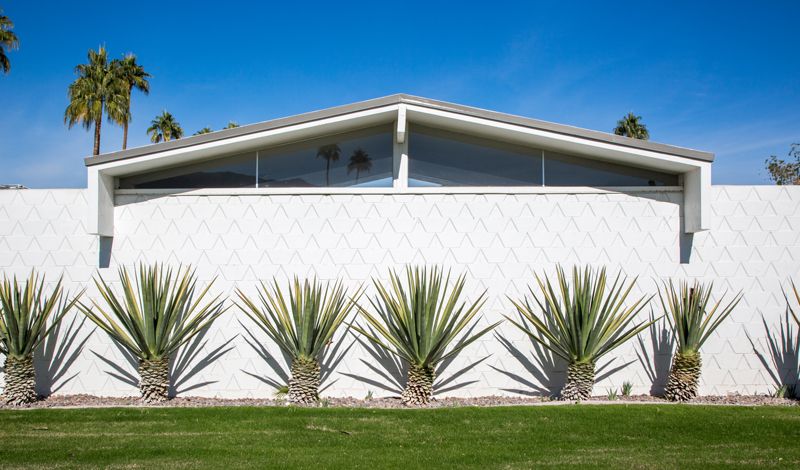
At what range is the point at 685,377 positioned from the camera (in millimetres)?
9375

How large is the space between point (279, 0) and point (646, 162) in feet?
30.8

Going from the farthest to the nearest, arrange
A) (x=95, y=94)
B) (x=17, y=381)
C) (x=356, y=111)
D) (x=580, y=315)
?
(x=95, y=94), (x=356, y=111), (x=17, y=381), (x=580, y=315)

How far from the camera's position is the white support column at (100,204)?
9.74 metres

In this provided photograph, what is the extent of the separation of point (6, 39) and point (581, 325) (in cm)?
1969

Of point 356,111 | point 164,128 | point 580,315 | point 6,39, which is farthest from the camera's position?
point 164,128

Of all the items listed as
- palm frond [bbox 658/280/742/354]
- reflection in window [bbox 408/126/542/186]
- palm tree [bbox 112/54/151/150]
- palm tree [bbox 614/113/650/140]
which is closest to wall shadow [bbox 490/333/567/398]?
palm frond [bbox 658/280/742/354]

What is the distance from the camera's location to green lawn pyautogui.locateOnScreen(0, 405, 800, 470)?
6.33 metres

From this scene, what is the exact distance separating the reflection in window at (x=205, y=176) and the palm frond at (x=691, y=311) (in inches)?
255

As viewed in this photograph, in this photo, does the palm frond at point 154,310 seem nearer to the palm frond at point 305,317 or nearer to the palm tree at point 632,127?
the palm frond at point 305,317

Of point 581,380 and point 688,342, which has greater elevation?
point 688,342

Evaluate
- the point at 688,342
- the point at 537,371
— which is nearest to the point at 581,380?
the point at 537,371

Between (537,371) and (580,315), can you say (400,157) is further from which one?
(537,371)

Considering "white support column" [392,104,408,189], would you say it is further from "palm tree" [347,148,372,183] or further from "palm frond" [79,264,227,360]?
"palm frond" [79,264,227,360]

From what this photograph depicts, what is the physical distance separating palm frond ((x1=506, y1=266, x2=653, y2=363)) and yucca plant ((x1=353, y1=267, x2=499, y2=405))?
0.76m
